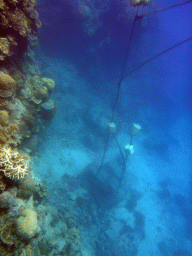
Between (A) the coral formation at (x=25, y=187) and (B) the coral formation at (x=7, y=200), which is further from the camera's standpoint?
(A) the coral formation at (x=25, y=187)

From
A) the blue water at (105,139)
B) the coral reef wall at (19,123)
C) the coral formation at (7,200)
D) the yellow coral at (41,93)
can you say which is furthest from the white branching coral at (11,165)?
the blue water at (105,139)

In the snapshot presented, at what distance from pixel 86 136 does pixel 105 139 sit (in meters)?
2.08

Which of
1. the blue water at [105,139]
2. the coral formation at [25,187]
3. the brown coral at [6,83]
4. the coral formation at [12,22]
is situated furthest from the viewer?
the blue water at [105,139]

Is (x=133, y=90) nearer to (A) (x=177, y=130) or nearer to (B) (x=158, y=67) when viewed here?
(B) (x=158, y=67)

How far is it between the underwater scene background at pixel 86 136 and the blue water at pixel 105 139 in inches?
3.5

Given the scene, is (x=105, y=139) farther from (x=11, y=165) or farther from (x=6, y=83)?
(x=11, y=165)

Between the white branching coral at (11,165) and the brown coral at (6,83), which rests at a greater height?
the brown coral at (6,83)

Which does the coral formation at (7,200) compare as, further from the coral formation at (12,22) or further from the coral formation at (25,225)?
the coral formation at (12,22)

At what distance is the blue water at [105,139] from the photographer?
32.3 feet

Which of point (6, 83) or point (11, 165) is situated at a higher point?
point (6, 83)

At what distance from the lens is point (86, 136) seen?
12.7 meters

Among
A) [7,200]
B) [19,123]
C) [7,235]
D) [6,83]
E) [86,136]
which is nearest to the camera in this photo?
[7,235]

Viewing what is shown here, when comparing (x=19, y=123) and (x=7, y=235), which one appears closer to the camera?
(x=7, y=235)

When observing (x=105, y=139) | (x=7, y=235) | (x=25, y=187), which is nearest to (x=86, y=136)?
(x=105, y=139)
